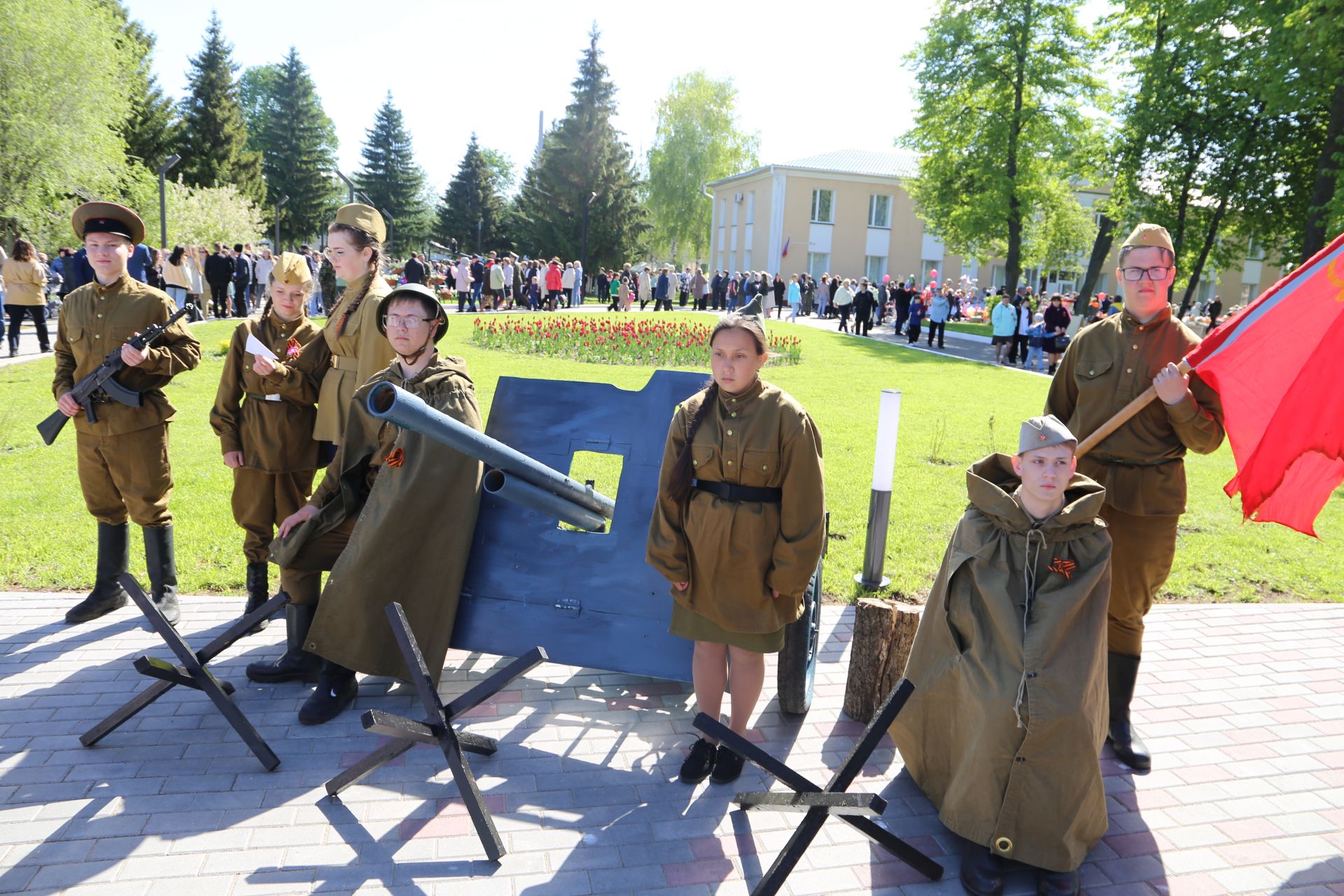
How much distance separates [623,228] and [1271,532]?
4718cm

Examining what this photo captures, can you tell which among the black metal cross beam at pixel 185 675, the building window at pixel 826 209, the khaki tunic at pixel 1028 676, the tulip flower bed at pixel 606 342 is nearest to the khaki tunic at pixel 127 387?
the black metal cross beam at pixel 185 675

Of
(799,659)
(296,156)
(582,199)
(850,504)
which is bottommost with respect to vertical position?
(850,504)

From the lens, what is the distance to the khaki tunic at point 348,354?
4.77 m

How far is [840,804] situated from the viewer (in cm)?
329

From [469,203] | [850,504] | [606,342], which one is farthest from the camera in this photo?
[469,203]

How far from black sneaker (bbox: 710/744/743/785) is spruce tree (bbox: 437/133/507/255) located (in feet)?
198

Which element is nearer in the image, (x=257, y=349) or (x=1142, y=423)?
(x=1142, y=423)

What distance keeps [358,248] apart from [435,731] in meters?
2.56

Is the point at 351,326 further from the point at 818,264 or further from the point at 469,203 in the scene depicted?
the point at 469,203

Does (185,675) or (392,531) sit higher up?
(392,531)

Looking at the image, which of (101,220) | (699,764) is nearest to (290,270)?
(101,220)

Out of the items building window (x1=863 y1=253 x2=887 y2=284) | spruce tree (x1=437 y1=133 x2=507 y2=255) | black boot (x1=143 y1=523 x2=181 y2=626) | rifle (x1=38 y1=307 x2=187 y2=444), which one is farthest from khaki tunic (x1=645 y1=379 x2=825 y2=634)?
spruce tree (x1=437 y1=133 x2=507 y2=255)

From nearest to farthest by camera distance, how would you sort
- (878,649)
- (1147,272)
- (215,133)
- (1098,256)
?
(1147,272) < (878,649) < (1098,256) < (215,133)

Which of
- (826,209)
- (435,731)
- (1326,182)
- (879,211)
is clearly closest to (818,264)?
(826,209)
